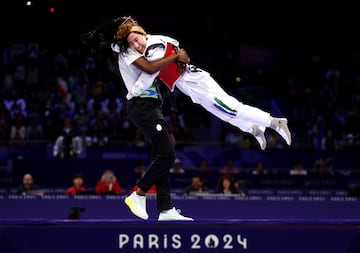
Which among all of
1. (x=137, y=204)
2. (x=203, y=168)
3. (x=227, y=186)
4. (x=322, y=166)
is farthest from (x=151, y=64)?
(x=322, y=166)

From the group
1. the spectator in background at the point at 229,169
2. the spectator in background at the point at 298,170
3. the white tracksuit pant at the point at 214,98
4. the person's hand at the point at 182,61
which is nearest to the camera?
the person's hand at the point at 182,61

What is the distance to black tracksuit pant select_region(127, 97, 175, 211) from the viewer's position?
233 inches

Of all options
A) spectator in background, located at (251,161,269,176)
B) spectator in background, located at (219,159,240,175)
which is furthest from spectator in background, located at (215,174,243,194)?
spectator in background, located at (251,161,269,176)

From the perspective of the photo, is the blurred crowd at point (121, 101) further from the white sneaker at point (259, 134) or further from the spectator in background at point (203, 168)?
the white sneaker at point (259, 134)

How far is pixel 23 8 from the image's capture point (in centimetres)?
1992

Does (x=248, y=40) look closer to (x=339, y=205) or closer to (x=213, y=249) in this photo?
(x=339, y=205)

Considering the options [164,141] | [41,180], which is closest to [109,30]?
[164,141]

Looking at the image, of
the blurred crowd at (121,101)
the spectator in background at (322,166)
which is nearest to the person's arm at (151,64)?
the blurred crowd at (121,101)

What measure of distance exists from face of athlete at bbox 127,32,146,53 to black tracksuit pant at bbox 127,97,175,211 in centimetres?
42

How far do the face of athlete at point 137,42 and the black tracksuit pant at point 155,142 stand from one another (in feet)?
1.38

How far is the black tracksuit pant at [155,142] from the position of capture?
19.4ft

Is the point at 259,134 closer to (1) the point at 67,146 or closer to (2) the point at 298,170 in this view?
(2) the point at 298,170

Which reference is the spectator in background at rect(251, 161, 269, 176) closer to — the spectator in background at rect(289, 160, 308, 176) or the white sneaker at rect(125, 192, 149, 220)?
the spectator in background at rect(289, 160, 308, 176)

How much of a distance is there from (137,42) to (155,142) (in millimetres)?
853
